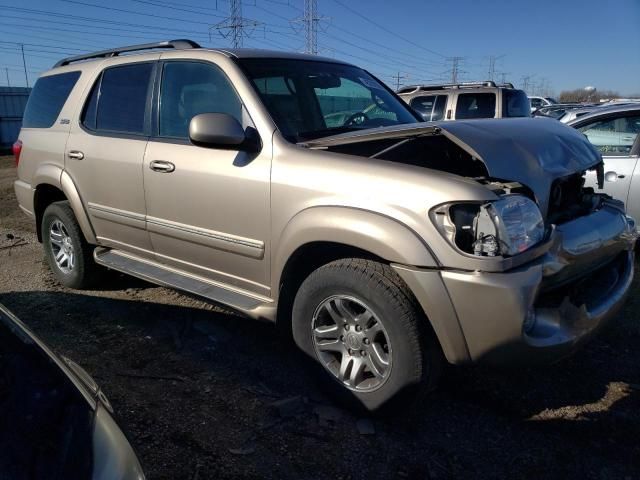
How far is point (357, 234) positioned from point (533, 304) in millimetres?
852

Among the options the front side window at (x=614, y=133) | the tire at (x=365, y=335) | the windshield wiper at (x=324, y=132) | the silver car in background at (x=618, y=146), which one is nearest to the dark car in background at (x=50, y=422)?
the tire at (x=365, y=335)

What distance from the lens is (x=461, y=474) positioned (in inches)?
94.0

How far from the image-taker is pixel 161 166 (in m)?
3.49

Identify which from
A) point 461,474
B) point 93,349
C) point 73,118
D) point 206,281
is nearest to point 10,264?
point 73,118

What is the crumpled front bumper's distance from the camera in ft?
7.41

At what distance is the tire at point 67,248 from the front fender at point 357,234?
2.42m

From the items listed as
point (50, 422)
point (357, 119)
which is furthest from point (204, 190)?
point (50, 422)

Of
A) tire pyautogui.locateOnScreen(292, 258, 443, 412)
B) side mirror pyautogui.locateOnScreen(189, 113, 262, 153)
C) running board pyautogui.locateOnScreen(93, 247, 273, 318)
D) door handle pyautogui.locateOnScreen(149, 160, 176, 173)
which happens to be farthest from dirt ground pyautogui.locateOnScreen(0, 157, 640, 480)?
side mirror pyautogui.locateOnScreen(189, 113, 262, 153)

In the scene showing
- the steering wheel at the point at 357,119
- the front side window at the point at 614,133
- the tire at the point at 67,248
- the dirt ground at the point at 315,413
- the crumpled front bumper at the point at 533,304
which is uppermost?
the steering wheel at the point at 357,119

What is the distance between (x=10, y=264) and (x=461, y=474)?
16.9ft

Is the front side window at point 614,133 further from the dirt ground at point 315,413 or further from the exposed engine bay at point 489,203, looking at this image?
the exposed engine bay at point 489,203

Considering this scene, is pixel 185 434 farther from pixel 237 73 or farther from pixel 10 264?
pixel 10 264

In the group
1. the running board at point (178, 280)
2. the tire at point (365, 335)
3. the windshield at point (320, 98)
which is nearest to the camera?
the tire at point (365, 335)

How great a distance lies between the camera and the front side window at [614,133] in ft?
18.0
